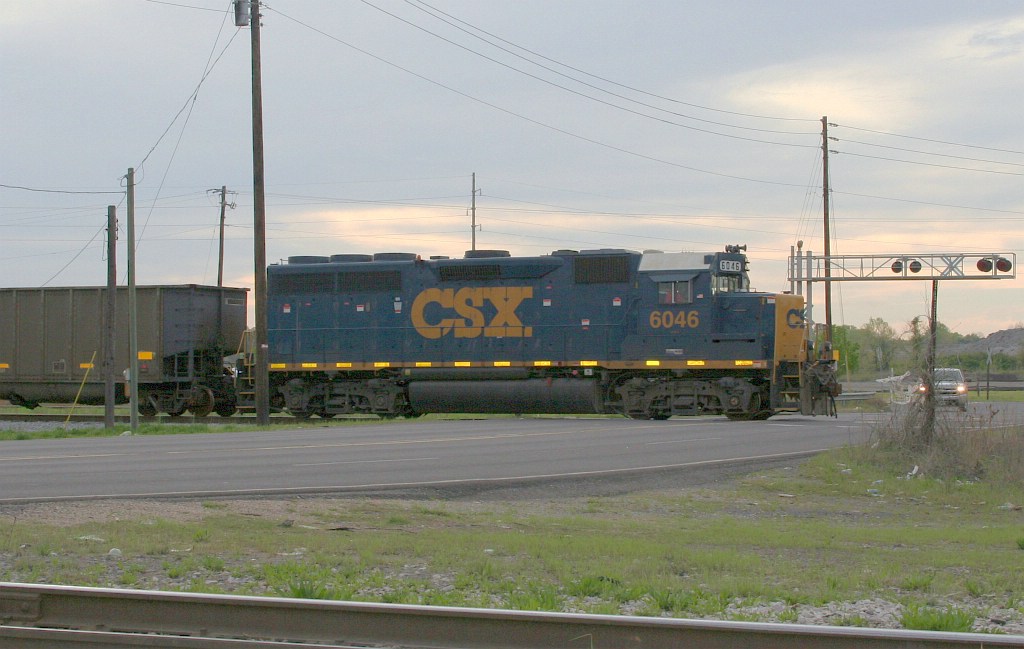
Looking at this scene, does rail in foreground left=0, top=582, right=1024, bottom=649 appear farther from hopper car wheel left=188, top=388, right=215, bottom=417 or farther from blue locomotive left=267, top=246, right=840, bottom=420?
hopper car wheel left=188, top=388, right=215, bottom=417

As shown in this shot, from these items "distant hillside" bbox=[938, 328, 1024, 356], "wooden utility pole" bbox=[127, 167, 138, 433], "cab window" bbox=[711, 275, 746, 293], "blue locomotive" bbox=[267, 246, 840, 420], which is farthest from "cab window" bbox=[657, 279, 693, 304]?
"distant hillside" bbox=[938, 328, 1024, 356]

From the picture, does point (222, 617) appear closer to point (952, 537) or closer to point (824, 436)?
point (952, 537)

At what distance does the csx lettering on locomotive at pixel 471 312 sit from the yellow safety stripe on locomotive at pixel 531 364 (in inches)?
31.5

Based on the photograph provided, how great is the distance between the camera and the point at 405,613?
657 cm

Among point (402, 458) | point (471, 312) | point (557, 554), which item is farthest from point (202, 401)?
point (557, 554)

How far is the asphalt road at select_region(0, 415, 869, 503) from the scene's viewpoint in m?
16.3

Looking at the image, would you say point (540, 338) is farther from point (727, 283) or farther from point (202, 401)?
point (202, 401)

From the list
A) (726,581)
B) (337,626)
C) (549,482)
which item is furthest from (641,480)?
(337,626)

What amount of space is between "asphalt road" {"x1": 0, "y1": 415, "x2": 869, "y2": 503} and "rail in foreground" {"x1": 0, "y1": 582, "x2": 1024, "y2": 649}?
754 centimetres

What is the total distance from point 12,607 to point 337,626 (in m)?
2.09

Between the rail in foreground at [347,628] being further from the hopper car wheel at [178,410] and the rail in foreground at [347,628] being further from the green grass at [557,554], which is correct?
the hopper car wheel at [178,410]

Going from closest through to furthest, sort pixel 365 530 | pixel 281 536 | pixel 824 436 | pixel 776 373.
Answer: pixel 281 536 < pixel 365 530 < pixel 824 436 < pixel 776 373

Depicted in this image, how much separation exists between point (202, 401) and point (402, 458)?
17.6m

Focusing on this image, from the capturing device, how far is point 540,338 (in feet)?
105
